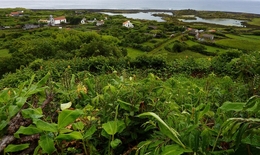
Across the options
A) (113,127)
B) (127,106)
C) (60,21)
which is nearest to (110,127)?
(113,127)

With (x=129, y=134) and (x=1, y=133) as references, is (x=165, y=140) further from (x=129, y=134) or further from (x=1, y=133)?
(x=1, y=133)

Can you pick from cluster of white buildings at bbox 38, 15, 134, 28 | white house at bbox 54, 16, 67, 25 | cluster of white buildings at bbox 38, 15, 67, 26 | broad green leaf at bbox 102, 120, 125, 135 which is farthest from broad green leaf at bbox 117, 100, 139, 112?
white house at bbox 54, 16, 67, 25

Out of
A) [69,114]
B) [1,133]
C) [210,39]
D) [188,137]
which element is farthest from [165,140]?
[210,39]

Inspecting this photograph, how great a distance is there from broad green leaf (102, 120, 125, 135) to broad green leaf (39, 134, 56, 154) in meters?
0.19

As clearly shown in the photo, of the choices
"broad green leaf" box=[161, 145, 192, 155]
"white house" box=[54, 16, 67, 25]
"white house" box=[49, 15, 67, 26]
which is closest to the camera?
"broad green leaf" box=[161, 145, 192, 155]

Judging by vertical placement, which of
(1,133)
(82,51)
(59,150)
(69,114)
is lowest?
(82,51)

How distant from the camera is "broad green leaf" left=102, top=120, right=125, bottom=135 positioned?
92 cm

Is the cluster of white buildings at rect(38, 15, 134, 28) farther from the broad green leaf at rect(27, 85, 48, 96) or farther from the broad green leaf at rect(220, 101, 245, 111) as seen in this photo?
the broad green leaf at rect(220, 101, 245, 111)

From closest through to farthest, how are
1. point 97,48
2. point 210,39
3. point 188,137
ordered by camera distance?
point 188,137
point 97,48
point 210,39

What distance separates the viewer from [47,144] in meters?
0.83

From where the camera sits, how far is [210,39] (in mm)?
34562

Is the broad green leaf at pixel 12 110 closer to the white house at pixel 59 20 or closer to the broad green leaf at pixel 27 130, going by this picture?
the broad green leaf at pixel 27 130

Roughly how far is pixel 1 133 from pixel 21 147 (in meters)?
0.10

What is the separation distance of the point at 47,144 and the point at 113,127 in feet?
0.79
